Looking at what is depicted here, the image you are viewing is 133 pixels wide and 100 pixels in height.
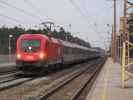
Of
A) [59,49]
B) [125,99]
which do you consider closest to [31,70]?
[59,49]

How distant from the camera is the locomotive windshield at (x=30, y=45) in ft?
101

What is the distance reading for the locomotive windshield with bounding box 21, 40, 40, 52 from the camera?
30.8 m

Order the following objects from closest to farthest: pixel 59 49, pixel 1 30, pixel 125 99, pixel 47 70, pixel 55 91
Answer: pixel 125 99, pixel 55 91, pixel 47 70, pixel 59 49, pixel 1 30

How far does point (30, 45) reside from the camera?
102ft

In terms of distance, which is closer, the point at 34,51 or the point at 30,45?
the point at 34,51

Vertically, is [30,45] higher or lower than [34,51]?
higher

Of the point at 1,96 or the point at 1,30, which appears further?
the point at 1,30

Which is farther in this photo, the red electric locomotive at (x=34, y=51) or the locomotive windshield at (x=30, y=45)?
the locomotive windshield at (x=30, y=45)

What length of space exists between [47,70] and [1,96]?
51.2ft

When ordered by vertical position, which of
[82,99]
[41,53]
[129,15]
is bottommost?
[82,99]

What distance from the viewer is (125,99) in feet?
49.9

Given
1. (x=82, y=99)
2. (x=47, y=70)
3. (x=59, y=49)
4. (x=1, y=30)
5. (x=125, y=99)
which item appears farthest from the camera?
(x=1, y=30)

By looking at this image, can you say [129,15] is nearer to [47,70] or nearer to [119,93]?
[119,93]

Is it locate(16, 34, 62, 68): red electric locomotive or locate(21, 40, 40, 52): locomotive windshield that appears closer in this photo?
locate(16, 34, 62, 68): red electric locomotive
